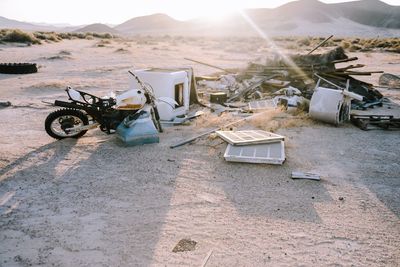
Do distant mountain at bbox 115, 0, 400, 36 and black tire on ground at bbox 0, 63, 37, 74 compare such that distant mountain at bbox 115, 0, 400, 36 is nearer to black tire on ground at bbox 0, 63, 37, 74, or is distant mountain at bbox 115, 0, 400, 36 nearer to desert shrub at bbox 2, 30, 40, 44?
desert shrub at bbox 2, 30, 40, 44

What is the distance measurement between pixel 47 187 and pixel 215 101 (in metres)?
8.11

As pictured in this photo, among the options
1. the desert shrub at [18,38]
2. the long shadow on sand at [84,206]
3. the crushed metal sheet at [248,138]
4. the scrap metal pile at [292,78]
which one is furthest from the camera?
the desert shrub at [18,38]

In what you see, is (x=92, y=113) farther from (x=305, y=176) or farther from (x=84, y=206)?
(x=305, y=176)

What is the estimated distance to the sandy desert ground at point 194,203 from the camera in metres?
3.99

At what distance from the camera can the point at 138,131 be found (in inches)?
294

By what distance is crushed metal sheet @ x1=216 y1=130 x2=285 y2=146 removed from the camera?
6988 mm

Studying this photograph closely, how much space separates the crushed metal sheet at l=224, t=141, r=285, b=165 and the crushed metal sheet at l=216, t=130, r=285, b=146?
3.0 inches

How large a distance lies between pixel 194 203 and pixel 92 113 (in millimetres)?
3525

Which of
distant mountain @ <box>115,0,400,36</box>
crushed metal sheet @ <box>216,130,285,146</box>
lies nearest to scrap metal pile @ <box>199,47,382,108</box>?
crushed metal sheet @ <box>216,130,285,146</box>

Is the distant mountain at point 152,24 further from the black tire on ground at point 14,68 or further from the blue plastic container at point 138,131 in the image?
the blue plastic container at point 138,131

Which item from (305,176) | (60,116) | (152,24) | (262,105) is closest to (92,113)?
(60,116)

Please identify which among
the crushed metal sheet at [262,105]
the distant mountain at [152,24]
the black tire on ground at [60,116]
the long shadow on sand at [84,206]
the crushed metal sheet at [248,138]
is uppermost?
the distant mountain at [152,24]

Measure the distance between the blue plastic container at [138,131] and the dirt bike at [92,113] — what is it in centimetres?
12

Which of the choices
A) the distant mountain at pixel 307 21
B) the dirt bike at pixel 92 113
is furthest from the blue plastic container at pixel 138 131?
the distant mountain at pixel 307 21
